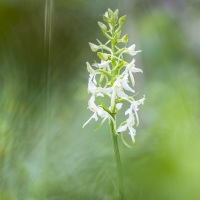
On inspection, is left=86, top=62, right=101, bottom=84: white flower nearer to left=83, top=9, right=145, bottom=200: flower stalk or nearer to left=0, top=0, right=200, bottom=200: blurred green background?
left=83, top=9, right=145, bottom=200: flower stalk

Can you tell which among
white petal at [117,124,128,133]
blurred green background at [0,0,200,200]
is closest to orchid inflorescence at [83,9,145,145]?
white petal at [117,124,128,133]

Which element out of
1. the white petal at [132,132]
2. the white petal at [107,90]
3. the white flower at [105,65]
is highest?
the white flower at [105,65]

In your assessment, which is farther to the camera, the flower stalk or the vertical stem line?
the vertical stem line

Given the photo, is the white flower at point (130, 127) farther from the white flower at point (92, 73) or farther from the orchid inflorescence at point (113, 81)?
the white flower at point (92, 73)

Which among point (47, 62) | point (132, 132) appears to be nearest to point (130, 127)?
point (132, 132)

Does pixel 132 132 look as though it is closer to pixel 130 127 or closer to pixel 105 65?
pixel 130 127

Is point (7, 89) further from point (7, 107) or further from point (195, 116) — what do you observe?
point (195, 116)

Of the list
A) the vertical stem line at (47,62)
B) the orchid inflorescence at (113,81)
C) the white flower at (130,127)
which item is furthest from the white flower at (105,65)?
the vertical stem line at (47,62)

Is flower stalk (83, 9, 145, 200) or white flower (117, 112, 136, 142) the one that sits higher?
flower stalk (83, 9, 145, 200)

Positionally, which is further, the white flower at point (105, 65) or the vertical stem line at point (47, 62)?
the vertical stem line at point (47, 62)

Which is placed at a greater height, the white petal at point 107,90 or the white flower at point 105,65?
the white flower at point 105,65
